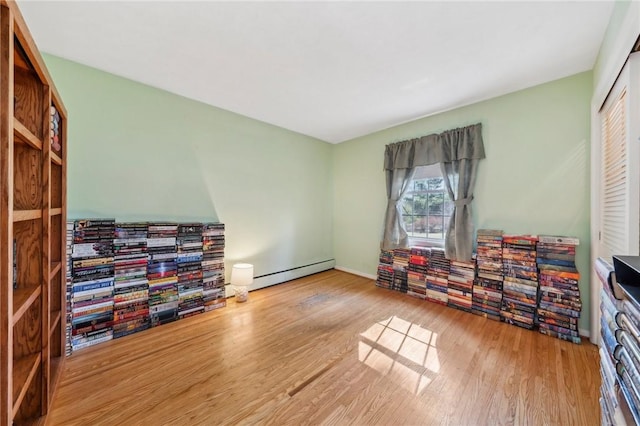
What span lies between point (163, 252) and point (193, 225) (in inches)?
15.9

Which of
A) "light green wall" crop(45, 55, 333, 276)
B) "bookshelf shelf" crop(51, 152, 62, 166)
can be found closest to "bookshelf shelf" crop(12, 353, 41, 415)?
"bookshelf shelf" crop(51, 152, 62, 166)

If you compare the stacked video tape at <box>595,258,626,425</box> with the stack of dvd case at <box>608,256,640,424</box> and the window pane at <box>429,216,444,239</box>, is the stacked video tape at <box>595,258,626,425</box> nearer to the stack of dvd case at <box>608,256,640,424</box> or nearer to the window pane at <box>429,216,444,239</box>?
the stack of dvd case at <box>608,256,640,424</box>

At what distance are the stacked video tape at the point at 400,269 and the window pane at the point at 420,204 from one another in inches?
24.7

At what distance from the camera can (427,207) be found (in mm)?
3408

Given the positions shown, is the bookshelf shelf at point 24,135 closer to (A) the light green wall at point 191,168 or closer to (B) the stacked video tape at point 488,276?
(A) the light green wall at point 191,168

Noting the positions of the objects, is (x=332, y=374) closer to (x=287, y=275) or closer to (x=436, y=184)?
(x=287, y=275)

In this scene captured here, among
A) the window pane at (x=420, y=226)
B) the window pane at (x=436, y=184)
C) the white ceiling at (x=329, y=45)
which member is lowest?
the window pane at (x=420, y=226)

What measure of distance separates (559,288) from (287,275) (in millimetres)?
3235

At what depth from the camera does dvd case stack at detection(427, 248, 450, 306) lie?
291cm

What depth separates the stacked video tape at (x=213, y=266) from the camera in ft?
8.95

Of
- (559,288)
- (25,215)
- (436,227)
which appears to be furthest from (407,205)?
(25,215)

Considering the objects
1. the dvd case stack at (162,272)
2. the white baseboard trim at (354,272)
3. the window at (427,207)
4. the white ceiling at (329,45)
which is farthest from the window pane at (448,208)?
the dvd case stack at (162,272)

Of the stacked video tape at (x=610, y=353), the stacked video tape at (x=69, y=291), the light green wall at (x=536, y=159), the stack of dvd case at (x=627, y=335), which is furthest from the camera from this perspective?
the light green wall at (x=536, y=159)

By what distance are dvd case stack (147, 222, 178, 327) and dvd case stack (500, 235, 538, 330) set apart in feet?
Answer: 11.5
